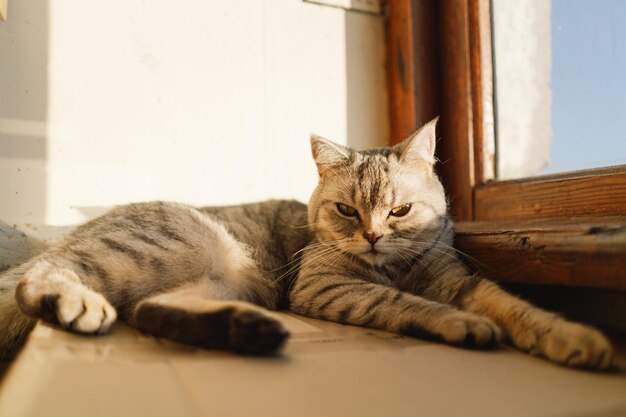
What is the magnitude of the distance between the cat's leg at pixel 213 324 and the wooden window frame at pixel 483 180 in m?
0.79

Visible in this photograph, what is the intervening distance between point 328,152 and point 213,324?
882mm

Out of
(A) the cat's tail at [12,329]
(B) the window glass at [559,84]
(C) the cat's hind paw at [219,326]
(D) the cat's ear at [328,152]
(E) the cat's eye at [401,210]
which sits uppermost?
(B) the window glass at [559,84]

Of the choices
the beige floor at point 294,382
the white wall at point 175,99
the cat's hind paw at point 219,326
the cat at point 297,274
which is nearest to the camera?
the beige floor at point 294,382

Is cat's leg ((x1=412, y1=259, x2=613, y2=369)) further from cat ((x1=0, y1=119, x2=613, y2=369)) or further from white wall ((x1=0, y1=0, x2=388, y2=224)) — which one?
white wall ((x1=0, y1=0, x2=388, y2=224))

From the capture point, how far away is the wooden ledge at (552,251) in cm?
106

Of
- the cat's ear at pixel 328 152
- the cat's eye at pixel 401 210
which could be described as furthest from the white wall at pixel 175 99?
the cat's eye at pixel 401 210

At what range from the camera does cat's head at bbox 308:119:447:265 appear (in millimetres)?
1439

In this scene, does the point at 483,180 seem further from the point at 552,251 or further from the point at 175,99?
the point at 175,99

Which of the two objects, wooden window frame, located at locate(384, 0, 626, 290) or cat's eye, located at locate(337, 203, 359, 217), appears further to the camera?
cat's eye, located at locate(337, 203, 359, 217)

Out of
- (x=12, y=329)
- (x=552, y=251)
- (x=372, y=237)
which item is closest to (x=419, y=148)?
(x=372, y=237)

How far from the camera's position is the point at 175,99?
197 cm

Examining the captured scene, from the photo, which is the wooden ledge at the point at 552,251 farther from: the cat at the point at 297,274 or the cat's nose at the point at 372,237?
the cat's nose at the point at 372,237

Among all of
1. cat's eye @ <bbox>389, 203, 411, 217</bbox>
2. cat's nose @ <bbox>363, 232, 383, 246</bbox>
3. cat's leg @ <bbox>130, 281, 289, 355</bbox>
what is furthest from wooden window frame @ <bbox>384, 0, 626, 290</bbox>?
cat's leg @ <bbox>130, 281, 289, 355</bbox>

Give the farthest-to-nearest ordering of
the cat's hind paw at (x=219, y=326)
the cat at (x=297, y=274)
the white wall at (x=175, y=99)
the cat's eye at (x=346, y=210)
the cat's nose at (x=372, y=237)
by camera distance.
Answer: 1. the white wall at (x=175, y=99)
2. the cat's eye at (x=346, y=210)
3. the cat's nose at (x=372, y=237)
4. the cat at (x=297, y=274)
5. the cat's hind paw at (x=219, y=326)
